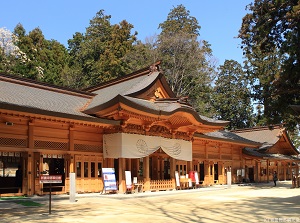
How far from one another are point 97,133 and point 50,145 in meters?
3.56

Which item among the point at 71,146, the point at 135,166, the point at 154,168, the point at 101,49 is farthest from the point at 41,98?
the point at 101,49

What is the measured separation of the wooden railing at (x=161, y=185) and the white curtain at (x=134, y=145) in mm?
1900

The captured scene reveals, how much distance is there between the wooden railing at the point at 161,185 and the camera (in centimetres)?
2442

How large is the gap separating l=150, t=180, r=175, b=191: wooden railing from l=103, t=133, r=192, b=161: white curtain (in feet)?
6.23

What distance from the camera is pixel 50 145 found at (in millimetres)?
20094

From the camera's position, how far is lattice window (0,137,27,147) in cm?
1804

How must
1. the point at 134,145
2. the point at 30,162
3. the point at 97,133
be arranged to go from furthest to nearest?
the point at 134,145, the point at 97,133, the point at 30,162

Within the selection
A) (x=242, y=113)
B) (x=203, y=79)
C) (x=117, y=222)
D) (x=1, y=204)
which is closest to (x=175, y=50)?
(x=203, y=79)

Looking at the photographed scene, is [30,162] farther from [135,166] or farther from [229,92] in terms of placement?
[229,92]

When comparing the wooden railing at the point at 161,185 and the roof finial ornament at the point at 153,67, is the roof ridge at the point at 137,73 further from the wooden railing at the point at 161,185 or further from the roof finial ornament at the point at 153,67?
the wooden railing at the point at 161,185

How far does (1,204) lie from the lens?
50.0 ft

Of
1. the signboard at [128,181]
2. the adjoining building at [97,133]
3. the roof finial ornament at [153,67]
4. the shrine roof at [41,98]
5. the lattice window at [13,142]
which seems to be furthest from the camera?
the roof finial ornament at [153,67]

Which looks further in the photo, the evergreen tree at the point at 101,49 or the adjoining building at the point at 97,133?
the evergreen tree at the point at 101,49

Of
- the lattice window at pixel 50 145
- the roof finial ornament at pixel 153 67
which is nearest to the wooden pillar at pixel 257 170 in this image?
the roof finial ornament at pixel 153 67
